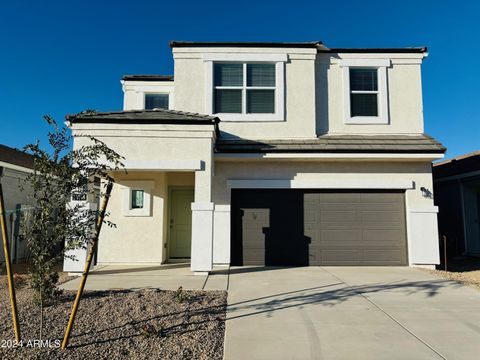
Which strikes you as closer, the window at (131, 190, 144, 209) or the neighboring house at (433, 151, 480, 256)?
the window at (131, 190, 144, 209)

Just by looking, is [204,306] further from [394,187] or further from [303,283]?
[394,187]

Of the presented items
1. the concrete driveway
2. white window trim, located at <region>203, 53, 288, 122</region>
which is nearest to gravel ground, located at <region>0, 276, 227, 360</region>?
the concrete driveway

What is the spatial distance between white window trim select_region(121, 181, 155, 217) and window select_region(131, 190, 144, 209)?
0.10 m

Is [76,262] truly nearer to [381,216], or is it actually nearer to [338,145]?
[338,145]

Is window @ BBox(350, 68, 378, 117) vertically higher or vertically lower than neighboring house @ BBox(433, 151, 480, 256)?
higher

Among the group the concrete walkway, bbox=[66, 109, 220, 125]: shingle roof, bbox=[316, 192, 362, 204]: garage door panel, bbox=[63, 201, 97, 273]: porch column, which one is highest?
bbox=[66, 109, 220, 125]: shingle roof

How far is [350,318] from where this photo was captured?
208 inches

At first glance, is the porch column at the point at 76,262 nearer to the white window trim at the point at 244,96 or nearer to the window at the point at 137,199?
the window at the point at 137,199

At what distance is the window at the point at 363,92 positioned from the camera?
1089 cm

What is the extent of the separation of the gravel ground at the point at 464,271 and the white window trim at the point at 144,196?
794 cm

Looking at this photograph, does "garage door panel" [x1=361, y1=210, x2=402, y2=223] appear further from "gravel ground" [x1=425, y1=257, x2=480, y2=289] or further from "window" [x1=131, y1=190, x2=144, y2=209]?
"window" [x1=131, y1=190, x2=144, y2=209]

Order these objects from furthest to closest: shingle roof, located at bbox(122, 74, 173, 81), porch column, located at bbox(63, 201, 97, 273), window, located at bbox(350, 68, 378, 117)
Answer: shingle roof, located at bbox(122, 74, 173, 81)
window, located at bbox(350, 68, 378, 117)
porch column, located at bbox(63, 201, 97, 273)

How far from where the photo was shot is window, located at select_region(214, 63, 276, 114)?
34.7ft

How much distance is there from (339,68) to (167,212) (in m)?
6.89
